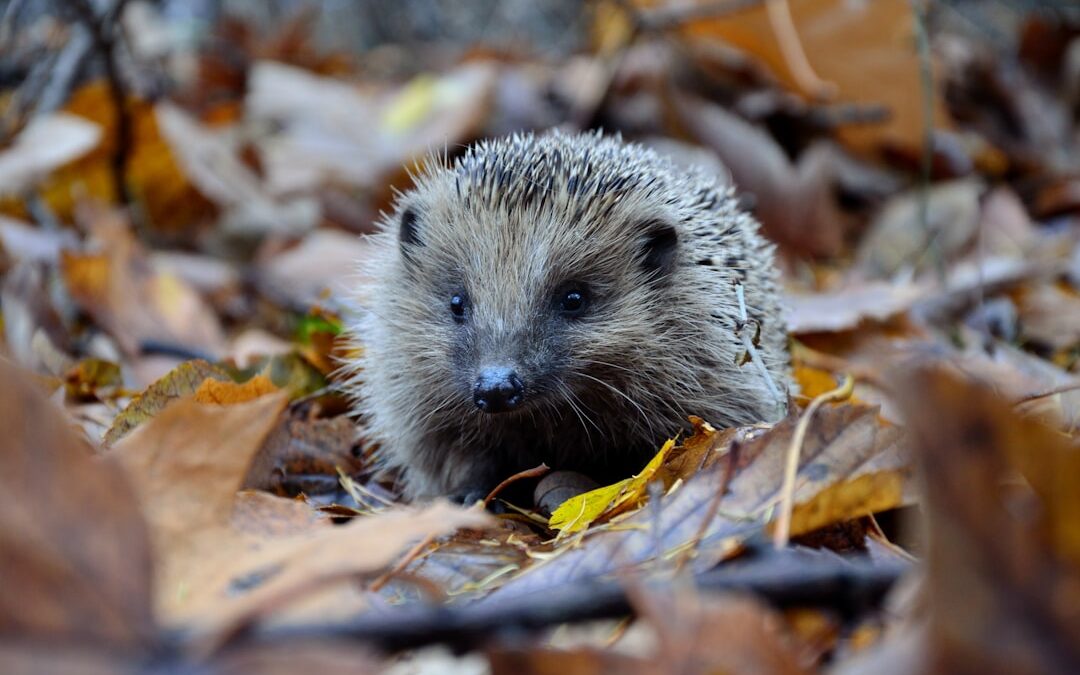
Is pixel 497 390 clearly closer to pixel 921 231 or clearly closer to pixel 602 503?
pixel 602 503

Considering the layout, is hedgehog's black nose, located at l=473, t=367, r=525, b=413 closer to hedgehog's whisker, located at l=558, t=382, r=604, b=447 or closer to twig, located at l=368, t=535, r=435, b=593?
hedgehog's whisker, located at l=558, t=382, r=604, b=447

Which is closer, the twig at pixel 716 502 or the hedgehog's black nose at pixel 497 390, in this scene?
the twig at pixel 716 502

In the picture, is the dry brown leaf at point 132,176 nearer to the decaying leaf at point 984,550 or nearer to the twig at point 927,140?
the twig at point 927,140

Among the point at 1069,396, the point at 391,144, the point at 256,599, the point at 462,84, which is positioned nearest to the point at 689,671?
the point at 256,599

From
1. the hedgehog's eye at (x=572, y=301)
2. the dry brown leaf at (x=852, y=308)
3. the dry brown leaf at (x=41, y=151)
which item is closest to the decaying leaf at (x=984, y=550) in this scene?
the hedgehog's eye at (x=572, y=301)

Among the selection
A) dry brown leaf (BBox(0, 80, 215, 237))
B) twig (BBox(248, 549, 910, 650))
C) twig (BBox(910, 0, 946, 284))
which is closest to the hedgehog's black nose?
twig (BBox(248, 549, 910, 650))

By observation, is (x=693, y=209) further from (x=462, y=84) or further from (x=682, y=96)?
(x=462, y=84)
